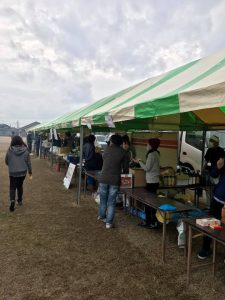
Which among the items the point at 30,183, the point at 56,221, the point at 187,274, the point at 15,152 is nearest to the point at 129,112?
the point at 187,274

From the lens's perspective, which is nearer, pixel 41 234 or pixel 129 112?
pixel 129 112

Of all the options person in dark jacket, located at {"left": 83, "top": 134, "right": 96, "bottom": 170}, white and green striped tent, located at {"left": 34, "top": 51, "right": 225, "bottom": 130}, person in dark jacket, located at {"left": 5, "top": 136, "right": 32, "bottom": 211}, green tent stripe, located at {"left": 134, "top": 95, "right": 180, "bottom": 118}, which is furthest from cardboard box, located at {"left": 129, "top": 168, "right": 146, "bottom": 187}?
person in dark jacket, located at {"left": 83, "top": 134, "right": 96, "bottom": 170}

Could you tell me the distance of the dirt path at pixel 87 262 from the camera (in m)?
3.30

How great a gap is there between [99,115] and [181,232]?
2.61 metres

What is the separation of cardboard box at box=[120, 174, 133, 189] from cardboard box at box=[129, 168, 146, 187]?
0.41ft

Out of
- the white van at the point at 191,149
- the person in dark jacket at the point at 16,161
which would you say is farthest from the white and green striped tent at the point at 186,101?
the white van at the point at 191,149

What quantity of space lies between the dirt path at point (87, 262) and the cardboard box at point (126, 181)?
746 mm

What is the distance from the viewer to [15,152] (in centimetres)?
661

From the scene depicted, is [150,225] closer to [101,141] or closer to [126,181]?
[126,181]

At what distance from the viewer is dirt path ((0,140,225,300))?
330cm

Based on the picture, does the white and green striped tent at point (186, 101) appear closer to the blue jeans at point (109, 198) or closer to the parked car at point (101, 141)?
the blue jeans at point (109, 198)

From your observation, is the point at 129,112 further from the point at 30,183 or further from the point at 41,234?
the point at 30,183

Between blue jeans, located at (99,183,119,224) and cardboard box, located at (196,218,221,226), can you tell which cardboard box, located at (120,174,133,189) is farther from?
cardboard box, located at (196,218,221,226)

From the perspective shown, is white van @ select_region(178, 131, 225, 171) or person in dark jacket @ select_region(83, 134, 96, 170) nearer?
person in dark jacket @ select_region(83, 134, 96, 170)
